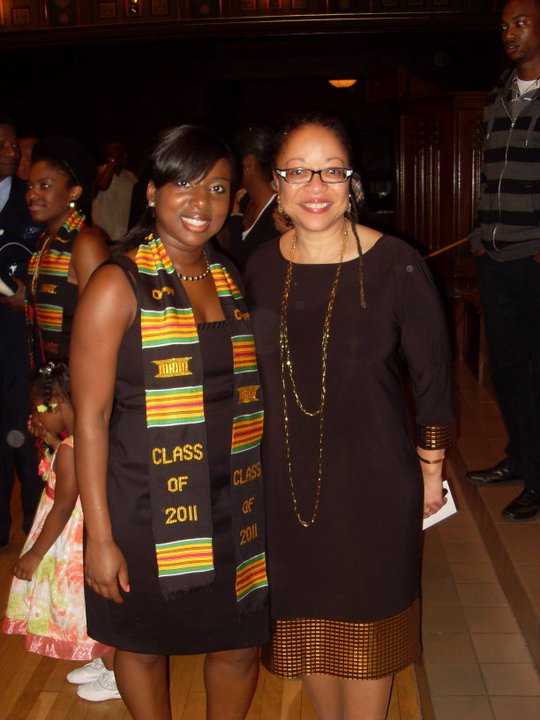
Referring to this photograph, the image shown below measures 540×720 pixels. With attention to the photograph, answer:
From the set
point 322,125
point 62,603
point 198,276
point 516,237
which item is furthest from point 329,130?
point 62,603

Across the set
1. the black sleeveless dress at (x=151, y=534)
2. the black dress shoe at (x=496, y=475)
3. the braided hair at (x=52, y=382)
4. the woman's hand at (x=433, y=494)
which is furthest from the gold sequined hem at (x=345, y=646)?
the black dress shoe at (x=496, y=475)

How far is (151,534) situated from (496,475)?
2.17 meters

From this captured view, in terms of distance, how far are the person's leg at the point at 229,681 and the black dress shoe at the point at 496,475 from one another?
1.81 m

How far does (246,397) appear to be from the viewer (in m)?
1.86

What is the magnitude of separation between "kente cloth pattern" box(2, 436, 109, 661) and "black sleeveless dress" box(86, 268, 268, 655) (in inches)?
25.9

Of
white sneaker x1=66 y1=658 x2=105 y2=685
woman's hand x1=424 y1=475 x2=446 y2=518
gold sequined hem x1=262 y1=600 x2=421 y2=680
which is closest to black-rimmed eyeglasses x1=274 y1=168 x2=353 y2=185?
woman's hand x1=424 y1=475 x2=446 y2=518

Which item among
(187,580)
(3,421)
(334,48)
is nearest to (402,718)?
(187,580)

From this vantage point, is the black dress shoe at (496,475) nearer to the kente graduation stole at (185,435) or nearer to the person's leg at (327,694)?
the person's leg at (327,694)

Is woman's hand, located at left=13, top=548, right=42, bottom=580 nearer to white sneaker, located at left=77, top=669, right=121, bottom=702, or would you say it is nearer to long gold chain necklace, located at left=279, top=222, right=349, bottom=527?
white sneaker, located at left=77, top=669, right=121, bottom=702

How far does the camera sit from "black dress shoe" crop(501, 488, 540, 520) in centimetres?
323

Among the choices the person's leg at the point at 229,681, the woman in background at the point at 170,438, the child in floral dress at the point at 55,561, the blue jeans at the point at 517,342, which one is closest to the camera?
the woman in background at the point at 170,438

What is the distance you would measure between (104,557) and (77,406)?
335 mm

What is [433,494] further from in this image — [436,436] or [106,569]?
[106,569]

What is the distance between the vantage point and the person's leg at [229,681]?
2.03 meters
